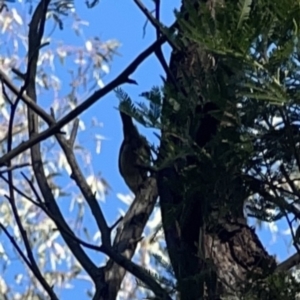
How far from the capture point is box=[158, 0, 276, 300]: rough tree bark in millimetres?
1390

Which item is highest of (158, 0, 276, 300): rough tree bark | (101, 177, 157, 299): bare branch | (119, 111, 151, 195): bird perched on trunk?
(119, 111, 151, 195): bird perched on trunk

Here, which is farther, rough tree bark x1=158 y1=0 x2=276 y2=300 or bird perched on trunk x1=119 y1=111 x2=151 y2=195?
bird perched on trunk x1=119 y1=111 x2=151 y2=195

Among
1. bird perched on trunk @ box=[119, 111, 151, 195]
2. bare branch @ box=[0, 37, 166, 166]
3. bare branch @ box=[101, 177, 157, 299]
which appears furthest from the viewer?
bird perched on trunk @ box=[119, 111, 151, 195]

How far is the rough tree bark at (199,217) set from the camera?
54.7 inches

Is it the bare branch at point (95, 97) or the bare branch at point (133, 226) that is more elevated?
the bare branch at point (133, 226)

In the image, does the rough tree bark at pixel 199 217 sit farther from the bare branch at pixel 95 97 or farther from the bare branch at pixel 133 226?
the bare branch at pixel 133 226

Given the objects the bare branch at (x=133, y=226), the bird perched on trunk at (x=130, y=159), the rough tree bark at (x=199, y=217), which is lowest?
the rough tree bark at (x=199, y=217)

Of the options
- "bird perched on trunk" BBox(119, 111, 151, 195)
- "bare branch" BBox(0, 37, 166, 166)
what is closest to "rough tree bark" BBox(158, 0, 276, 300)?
"bare branch" BBox(0, 37, 166, 166)

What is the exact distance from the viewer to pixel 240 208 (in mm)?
1503

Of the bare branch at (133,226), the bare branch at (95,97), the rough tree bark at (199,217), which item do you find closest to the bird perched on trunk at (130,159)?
the bare branch at (133,226)

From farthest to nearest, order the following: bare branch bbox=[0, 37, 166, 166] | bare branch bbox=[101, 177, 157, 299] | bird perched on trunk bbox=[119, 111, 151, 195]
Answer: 1. bird perched on trunk bbox=[119, 111, 151, 195]
2. bare branch bbox=[101, 177, 157, 299]
3. bare branch bbox=[0, 37, 166, 166]

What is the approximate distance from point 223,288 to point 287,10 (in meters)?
0.54

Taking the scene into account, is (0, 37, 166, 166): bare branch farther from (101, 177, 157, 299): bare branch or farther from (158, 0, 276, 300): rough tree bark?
(101, 177, 157, 299): bare branch

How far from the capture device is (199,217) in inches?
65.1
